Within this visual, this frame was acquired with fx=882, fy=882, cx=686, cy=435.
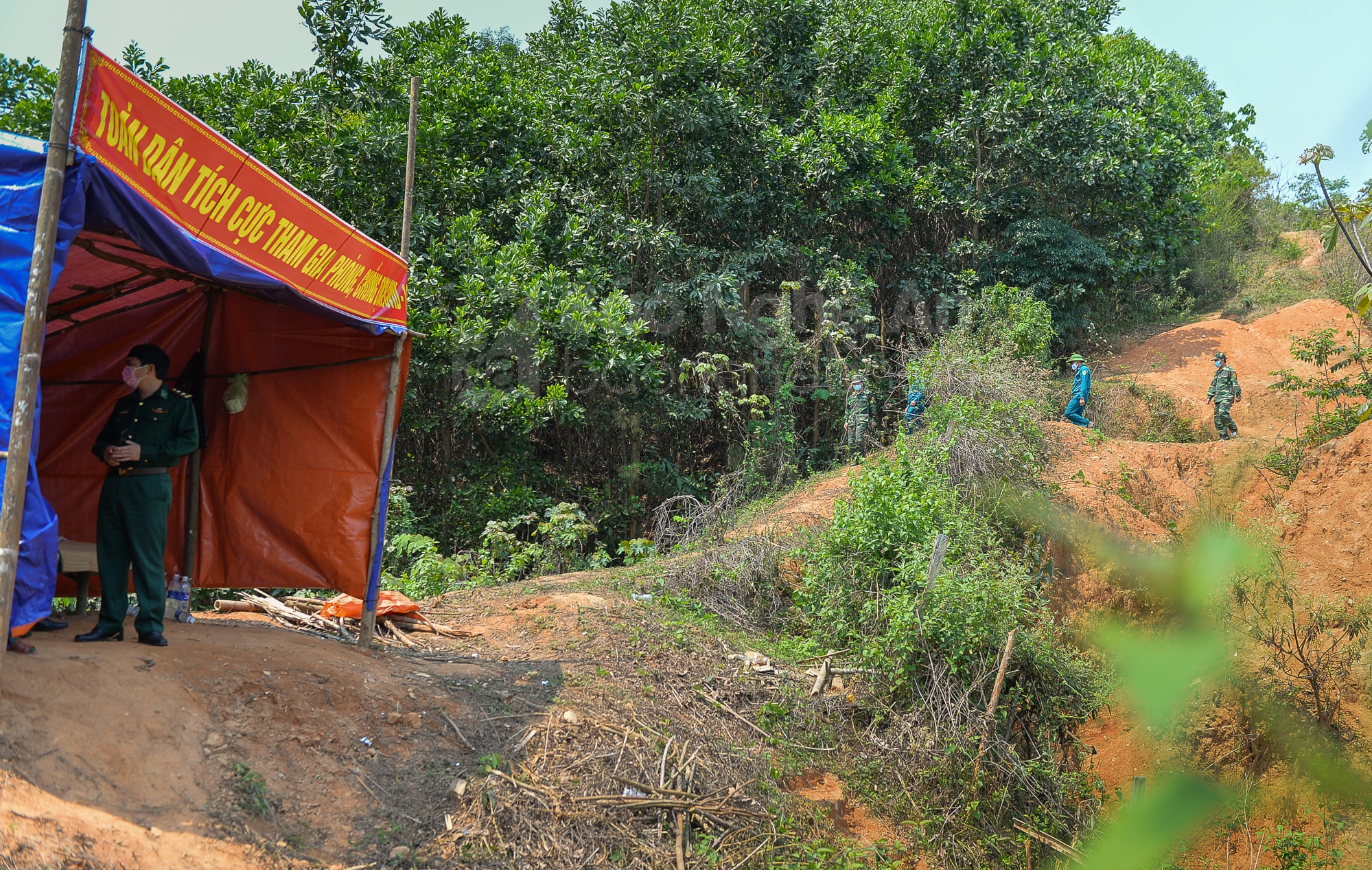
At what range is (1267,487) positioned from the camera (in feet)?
32.2

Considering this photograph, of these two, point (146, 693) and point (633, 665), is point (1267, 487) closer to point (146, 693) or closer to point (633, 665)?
point (633, 665)

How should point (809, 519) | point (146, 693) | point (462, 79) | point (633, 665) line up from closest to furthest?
point (146, 693), point (633, 665), point (809, 519), point (462, 79)

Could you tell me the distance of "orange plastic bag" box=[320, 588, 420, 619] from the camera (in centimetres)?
629

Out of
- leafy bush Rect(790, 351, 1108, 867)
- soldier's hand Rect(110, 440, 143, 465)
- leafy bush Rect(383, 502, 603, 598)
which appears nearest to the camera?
soldier's hand Rect(110, 440, 143, 465)

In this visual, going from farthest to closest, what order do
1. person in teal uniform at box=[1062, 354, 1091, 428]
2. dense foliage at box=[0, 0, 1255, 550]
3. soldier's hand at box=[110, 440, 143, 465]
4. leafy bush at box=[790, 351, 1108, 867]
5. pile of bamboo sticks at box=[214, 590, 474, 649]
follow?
person in teal uniform at box=[1062, 354, 1091, 428] < dense foliage at box=[0, 0, 1255, 550] < pile of bamboo sticks at box=[214, 590, 474, 649] < leafy bush at box=[790, 351, 1108, 867] < soldier's hand at box=[110, 440, 143, 465]

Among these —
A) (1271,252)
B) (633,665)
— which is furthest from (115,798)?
(1271,252)

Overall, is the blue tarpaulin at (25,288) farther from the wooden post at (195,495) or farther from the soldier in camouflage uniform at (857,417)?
the soldier in camouflage uniform at (857,417)

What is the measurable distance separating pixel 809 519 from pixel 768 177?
24.0ft

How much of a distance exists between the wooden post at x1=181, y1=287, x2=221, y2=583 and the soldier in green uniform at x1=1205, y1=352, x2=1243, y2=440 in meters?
13.7

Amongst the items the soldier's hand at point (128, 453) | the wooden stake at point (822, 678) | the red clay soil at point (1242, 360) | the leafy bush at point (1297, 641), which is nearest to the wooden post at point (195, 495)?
the soldier's hand at point (128, 453)

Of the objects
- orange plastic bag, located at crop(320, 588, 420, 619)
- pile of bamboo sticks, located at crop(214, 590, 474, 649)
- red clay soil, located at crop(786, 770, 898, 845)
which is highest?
orange plastic bag, located at crop(320, 588, 420, 619)

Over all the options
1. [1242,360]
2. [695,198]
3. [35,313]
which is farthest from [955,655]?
[1242,360]

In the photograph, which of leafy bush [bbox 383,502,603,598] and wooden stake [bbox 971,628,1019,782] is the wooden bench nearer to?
leafy bush [bbox 383,502,603,598]

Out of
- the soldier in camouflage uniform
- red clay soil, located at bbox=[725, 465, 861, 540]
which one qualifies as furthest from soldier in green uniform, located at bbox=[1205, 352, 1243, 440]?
red clay soil, located at bbox=[725, 465, 861, 540]
